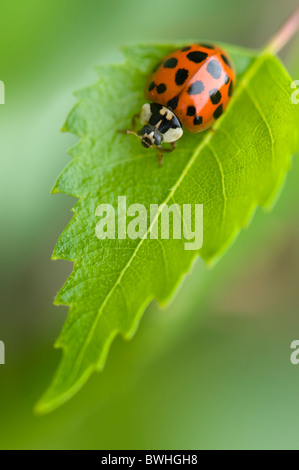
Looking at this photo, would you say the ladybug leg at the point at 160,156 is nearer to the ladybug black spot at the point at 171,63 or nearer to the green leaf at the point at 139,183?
the green leaf at the point at 139,183

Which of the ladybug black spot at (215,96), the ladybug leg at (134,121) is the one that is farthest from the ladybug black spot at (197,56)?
the ladybug leg at (134,121)

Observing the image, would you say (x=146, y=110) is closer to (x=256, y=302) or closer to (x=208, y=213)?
(x=208, y=213)

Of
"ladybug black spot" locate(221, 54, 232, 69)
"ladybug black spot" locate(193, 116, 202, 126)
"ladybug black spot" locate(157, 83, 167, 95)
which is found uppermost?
"ladybug black spot" locate(221, 54, 232, 69)

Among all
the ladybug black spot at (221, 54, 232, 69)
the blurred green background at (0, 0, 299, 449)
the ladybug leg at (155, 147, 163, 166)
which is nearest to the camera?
the ladybug leg at (155, 147, 163, 166)

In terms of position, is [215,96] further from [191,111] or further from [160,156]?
[160,156]

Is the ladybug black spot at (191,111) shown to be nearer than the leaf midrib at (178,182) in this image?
No

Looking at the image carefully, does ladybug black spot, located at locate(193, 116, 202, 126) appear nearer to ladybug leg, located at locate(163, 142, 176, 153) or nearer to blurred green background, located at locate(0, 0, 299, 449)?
ladybug leg, located at locate(163, 142, 176, 153)

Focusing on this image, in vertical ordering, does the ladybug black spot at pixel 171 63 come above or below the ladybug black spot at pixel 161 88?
above

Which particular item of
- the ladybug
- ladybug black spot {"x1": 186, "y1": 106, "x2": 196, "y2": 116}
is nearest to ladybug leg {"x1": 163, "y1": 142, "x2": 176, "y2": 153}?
the ladybug
